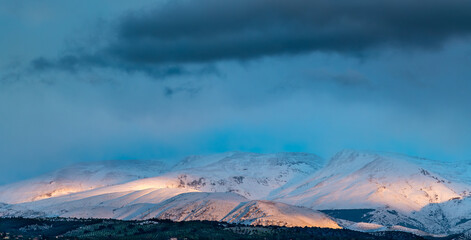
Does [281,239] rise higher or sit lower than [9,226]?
lower

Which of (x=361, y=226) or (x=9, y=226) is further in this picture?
(x=361, y=226)

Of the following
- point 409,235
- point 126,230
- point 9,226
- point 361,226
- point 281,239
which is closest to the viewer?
point 281,239

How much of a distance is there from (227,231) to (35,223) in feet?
105

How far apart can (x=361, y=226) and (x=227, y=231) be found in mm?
104438

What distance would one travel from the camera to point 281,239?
9531cm

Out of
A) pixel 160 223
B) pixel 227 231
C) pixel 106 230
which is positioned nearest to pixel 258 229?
pixel 227 231

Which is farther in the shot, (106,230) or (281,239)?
(106,230)

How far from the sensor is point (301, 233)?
104 m

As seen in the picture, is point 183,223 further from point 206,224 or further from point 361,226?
point 361,226

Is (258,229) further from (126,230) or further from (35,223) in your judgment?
(35,223)

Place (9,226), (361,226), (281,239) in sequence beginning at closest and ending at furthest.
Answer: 1. (281,239)
2. (9,226)
3. (361,226)

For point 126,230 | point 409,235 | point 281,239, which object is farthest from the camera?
point 409,235

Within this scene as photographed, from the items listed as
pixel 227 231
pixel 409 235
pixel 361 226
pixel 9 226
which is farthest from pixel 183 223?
pixel 361 226

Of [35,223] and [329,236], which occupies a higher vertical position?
[35,223]
